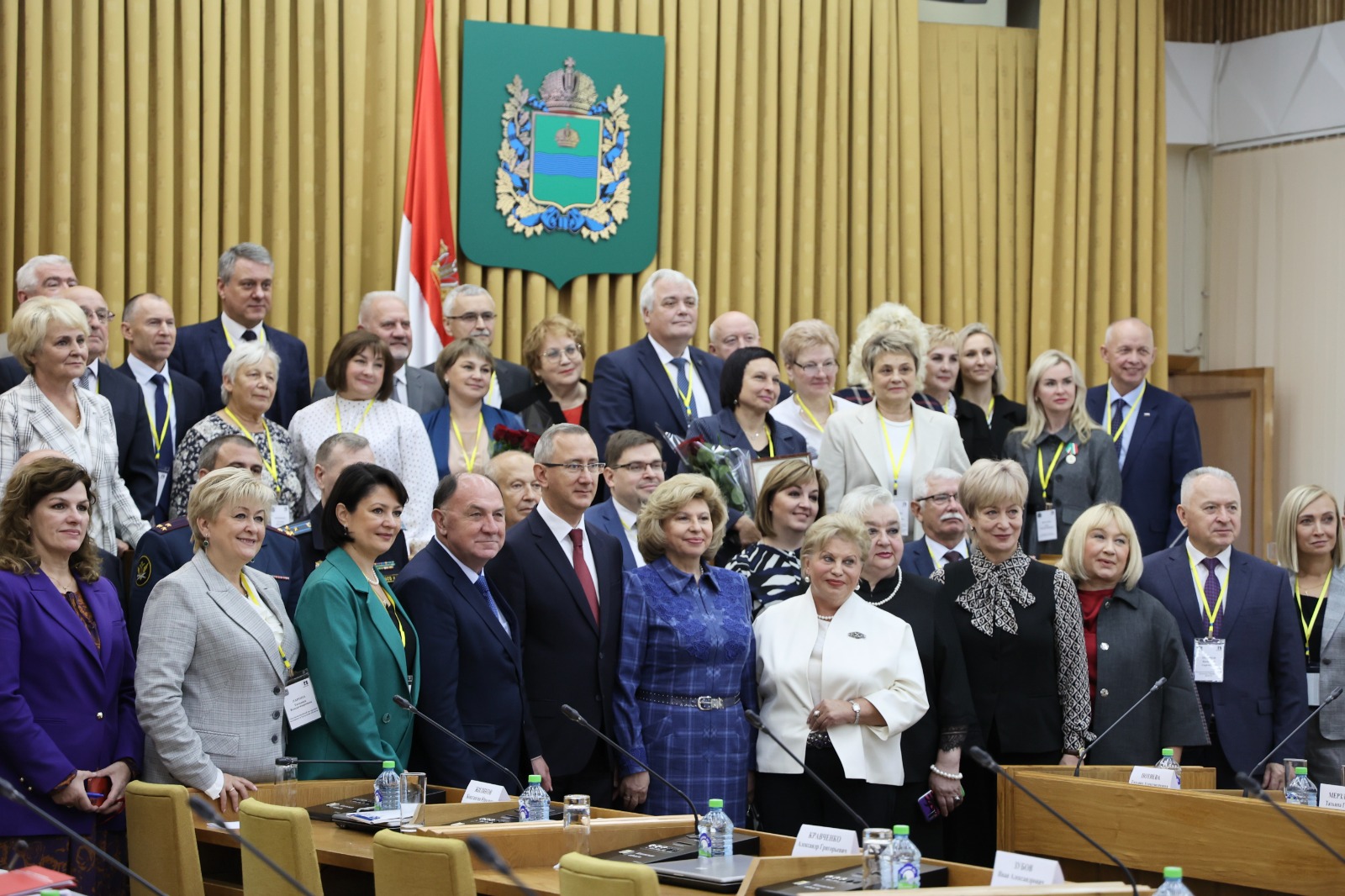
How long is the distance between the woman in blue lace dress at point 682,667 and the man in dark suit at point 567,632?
0.08m

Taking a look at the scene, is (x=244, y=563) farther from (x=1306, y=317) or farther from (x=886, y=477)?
(x=1306, y=317)

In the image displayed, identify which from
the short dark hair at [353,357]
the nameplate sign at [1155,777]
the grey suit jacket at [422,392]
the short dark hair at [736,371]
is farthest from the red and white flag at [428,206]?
the nameplate sign at [1155,777]

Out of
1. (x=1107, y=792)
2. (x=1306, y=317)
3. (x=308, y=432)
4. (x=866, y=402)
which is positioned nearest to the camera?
(x=1107, y=792)

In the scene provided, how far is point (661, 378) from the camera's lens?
6.11 m

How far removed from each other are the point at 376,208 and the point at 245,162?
64 cm

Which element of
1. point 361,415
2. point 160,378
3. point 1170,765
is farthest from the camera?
point 160,378

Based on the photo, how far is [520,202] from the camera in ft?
26.7

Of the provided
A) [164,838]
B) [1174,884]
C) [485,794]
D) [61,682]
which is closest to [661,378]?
[485,794]

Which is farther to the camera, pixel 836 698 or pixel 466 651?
pixel 836 698

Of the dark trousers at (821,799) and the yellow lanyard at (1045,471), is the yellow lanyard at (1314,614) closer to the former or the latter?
the yellow lanyard at (1045,471)

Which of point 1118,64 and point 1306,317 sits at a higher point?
point 1118,64

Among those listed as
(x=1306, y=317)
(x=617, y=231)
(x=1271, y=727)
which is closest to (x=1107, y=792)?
(x=1271, y=727)

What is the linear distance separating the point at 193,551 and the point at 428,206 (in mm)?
3525

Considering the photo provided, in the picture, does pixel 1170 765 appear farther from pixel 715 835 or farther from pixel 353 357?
pixel 353 357
